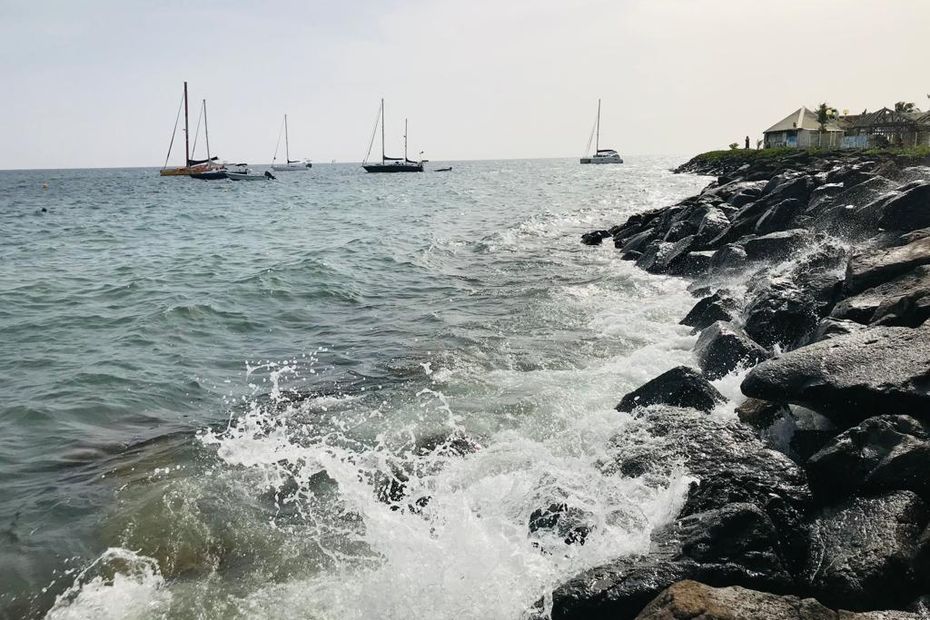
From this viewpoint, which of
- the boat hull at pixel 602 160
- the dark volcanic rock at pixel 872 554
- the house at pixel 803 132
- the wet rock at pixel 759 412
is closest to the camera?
the dark volcanic rock at pixel 872 554

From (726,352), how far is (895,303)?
1930mm

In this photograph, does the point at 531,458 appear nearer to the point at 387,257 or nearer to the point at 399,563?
the point at 399,563

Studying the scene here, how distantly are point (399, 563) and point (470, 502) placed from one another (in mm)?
931

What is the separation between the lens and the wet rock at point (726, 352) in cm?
787

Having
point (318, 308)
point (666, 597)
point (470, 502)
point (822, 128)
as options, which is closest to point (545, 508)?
point (470, 502)

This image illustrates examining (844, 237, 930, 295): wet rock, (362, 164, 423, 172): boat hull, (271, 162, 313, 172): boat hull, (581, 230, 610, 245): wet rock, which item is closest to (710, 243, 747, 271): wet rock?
(844, 237, 930, 295): wet rock

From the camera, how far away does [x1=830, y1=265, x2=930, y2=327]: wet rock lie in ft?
21.3

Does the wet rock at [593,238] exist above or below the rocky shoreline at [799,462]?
above

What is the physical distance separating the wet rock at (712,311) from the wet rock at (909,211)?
320 cm

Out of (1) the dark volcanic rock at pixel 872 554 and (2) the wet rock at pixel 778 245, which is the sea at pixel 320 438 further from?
(2) the wet rock at pixel 778 245

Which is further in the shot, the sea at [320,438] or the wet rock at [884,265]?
the wet rock at [884,265]

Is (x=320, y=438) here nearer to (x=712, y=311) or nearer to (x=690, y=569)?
(x=690, y=569)

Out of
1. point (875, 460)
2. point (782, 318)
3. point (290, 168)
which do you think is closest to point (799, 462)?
point (875, 460)

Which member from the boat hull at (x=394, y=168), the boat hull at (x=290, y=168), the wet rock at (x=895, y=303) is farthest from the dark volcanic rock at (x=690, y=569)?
the boat hull at (x=290, y=168)
